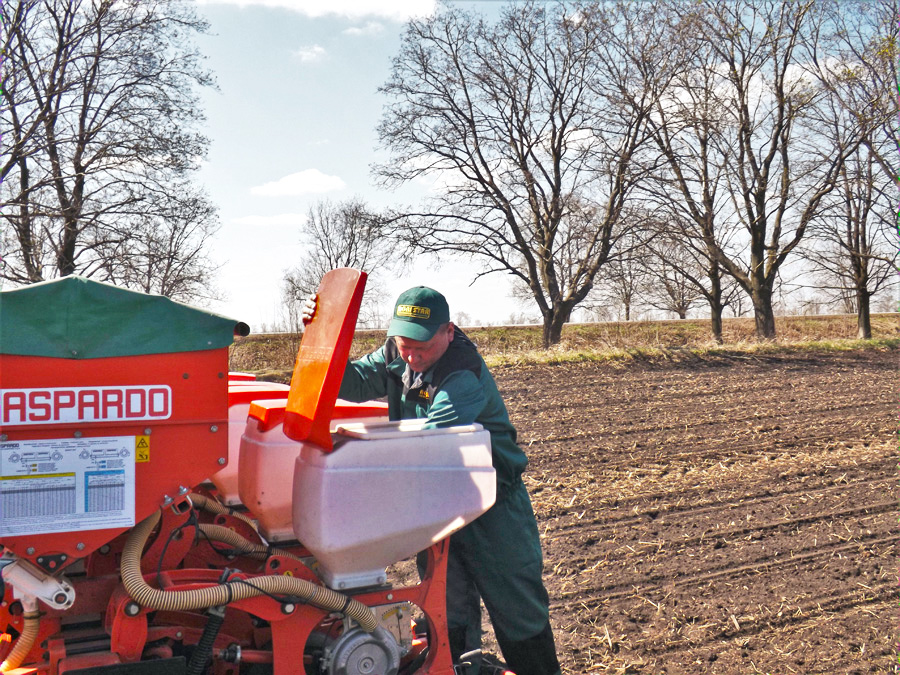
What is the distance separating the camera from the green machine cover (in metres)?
2.14

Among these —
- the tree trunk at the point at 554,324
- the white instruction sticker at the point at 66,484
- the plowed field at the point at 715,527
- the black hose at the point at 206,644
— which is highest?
the tree trunk at the point at 554,324

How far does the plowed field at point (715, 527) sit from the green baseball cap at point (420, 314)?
213 centimetres

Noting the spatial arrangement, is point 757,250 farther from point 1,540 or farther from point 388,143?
point 1,540

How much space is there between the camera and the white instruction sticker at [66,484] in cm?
214

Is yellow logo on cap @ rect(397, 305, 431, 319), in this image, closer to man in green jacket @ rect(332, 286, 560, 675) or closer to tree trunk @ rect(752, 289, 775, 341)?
man in green jacket @ rect(332, 286, 560, 675)

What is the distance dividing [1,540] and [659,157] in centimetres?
1926

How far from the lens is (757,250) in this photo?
22688mm

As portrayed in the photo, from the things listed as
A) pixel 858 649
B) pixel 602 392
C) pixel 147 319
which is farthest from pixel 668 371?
pixel 147 319

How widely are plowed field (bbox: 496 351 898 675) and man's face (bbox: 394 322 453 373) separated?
1.97 m

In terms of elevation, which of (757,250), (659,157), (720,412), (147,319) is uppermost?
(659,157)

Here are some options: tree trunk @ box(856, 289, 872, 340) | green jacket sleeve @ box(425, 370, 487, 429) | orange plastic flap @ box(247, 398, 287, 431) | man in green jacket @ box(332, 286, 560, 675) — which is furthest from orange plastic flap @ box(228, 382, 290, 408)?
tree trunk @ box(856, 289, 872, 340)

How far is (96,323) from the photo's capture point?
2.23 m

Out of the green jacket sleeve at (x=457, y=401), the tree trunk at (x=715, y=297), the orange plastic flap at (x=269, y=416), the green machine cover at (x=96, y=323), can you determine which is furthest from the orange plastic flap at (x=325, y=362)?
the tree trunk at (x=715, y=297)

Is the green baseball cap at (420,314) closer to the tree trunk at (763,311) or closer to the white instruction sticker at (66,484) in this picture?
the white instruction sticker at (66,484)
